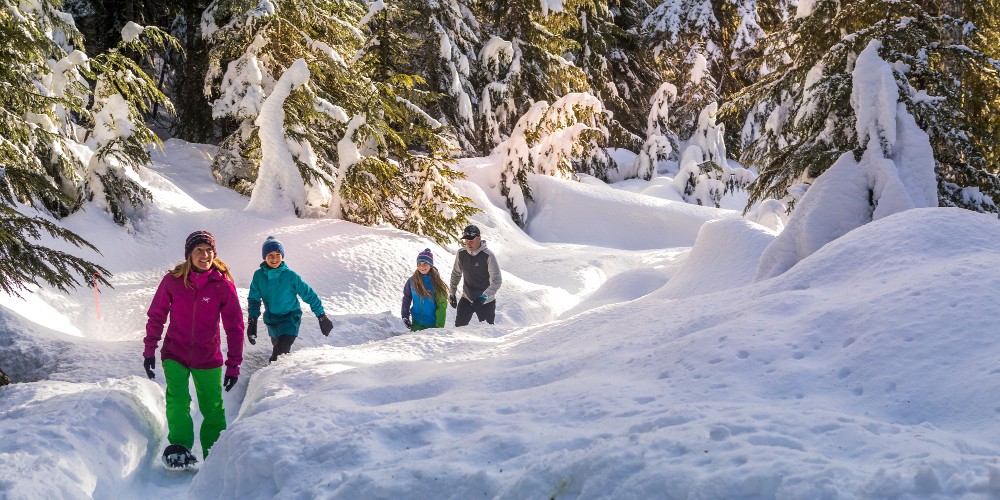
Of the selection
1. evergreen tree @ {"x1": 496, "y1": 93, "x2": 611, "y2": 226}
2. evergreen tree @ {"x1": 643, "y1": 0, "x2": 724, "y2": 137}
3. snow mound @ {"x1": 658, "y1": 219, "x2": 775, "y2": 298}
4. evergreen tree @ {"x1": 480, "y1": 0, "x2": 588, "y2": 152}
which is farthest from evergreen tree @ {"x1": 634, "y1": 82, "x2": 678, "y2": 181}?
snow mound @ {"x1": 658, "y1": 219, "x2": 775, "y2": 298}

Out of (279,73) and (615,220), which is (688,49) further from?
(279,73)

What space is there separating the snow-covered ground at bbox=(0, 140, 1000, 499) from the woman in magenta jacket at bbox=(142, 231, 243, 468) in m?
0.28

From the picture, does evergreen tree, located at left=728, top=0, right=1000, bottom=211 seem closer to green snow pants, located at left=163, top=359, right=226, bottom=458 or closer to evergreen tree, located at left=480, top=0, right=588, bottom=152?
green snow pants, located at left=163, top=359, right=226, bottom=458

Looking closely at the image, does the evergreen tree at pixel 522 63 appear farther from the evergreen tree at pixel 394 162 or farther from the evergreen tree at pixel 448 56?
the evergreen tree at pixel 394 162

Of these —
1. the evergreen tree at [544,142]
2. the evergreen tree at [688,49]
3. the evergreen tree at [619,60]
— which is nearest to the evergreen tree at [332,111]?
the evergreen tree at [544,142]

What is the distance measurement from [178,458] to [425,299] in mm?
3708

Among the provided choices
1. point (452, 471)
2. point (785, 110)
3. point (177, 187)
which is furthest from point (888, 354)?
point (177, 187)

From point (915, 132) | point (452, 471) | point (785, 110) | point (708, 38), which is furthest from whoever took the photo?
point (708, 38)

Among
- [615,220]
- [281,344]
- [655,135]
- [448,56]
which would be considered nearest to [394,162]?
[448,56]

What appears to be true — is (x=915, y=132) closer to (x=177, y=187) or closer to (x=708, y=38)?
(x=177, y=187)

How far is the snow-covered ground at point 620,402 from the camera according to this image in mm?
2895

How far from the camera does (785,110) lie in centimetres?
1100

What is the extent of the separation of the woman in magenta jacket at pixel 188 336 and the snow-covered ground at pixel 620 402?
277mm

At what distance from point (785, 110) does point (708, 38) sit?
66.9 feet
